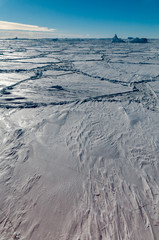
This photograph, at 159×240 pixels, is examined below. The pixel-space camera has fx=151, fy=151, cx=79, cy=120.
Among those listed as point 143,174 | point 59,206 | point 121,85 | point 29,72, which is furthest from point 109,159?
point 29,72

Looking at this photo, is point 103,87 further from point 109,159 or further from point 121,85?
point 109,159

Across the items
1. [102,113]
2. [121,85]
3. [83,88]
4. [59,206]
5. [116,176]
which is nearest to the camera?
[59,206]

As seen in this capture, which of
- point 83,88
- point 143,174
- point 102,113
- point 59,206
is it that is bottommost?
point 59,206

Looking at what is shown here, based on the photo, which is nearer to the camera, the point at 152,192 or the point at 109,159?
the point at 152,192

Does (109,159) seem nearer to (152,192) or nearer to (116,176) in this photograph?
(116,176)

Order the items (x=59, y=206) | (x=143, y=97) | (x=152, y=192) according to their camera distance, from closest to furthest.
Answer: (x=59, y=206) < (x=152, y=192) < (x=143, y=97)

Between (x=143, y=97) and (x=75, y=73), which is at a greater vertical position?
(x=75, y=73)
